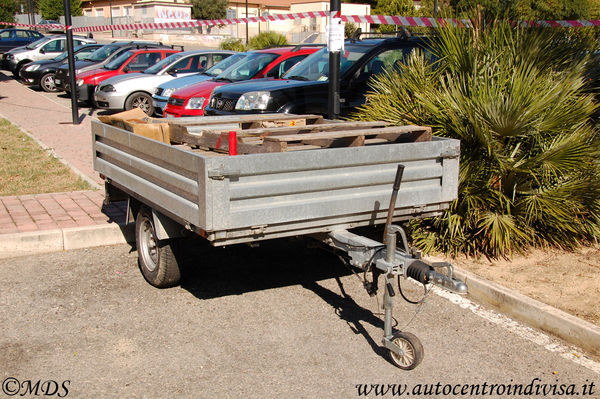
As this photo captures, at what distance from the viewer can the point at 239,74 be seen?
13.6 m

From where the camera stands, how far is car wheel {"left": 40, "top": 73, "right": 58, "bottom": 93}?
72.6ft

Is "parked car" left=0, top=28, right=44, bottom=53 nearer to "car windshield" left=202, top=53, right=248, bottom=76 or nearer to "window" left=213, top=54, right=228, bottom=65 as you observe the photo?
"window" left=213, top=54, right=228, bottom=65

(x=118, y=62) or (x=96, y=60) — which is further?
(x=96, y=60)

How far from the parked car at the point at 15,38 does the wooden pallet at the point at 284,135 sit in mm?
29680

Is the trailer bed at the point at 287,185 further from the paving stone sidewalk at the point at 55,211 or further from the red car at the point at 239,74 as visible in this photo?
the red car at the point at 239,74

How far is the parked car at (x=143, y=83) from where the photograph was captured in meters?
16.1

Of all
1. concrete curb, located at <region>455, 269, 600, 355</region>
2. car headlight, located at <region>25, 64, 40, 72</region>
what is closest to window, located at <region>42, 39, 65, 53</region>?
car headlight, located at <region>25, 64, 40, 72</region>

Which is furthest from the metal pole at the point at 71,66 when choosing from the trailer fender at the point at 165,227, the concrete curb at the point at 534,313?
the concrete curb at the point at 534,313

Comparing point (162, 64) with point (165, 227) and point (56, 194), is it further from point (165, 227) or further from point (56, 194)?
point (165, 227)

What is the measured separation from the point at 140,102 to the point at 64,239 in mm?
10161

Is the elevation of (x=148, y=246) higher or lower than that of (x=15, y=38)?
lower

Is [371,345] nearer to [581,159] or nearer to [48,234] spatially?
[581,159]

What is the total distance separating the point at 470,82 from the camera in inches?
252

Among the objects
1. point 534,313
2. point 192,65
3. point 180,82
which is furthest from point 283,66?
point 534,313
